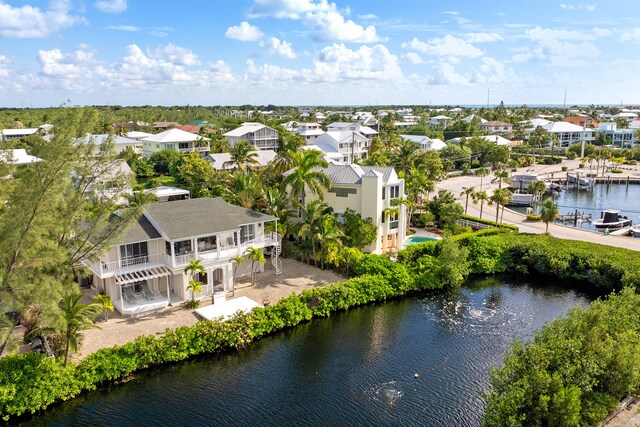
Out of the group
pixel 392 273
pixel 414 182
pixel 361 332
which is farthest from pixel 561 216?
pixel 361 332

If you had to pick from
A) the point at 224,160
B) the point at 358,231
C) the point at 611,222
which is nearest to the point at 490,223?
the point at 611,222

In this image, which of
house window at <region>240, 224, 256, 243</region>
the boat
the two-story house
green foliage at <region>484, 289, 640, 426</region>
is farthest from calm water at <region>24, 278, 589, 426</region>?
the boat

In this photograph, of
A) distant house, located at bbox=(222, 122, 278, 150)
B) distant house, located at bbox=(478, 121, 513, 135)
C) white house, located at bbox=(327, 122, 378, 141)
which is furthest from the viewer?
distant house, located at bbox=(478, 121, 513, 135)

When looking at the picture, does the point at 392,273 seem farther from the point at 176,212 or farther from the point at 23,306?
the point at 23,306

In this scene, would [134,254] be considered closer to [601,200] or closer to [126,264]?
[126,264]

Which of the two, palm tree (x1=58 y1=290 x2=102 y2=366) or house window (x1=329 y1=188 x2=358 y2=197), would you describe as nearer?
palm tree (x1=58 y1=290 x2=102 y2=366)

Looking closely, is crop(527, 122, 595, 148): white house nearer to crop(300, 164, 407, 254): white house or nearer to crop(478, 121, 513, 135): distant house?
crop(478, 121, 513, 135): distant house
